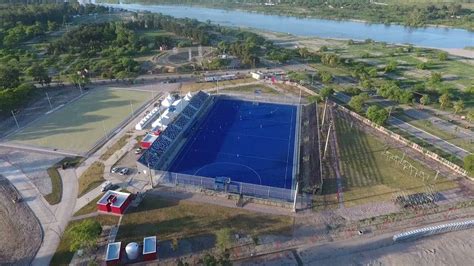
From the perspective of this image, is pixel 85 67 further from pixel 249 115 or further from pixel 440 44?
pixel 440 44

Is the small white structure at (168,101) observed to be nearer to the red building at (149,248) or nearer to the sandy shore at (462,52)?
the red building at (149,248)

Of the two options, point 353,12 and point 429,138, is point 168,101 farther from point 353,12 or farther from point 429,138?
point 353,12

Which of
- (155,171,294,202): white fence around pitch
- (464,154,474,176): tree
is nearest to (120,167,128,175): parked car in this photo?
(155,171,294,202): white fence around pitch

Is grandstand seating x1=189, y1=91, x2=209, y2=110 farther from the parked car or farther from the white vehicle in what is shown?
the white vehicle

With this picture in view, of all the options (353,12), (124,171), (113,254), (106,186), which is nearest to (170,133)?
(124,171)

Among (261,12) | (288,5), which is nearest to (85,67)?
(261,12)

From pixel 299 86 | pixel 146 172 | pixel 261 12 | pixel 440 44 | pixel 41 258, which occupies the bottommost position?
pixel 41 258

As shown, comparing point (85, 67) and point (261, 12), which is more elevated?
point (261, 12)

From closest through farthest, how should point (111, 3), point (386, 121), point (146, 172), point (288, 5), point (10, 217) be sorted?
point (10, 217), point (146, 172), point (386, 121), point (288, 5), point (111, 3)
